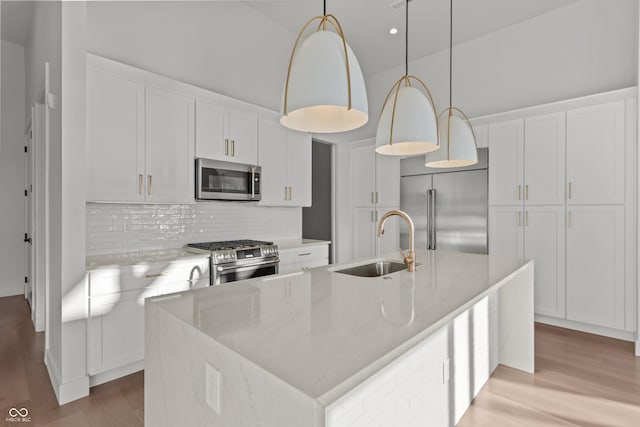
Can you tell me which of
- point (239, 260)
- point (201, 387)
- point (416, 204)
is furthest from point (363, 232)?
point (201, 387)

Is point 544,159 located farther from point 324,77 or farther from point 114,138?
point 114,138

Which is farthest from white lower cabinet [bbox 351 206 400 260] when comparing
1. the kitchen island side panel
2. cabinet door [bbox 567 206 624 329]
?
the kitchen island side panel

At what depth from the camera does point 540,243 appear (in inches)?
137

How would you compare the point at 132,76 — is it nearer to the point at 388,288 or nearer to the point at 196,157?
the point at 196,157

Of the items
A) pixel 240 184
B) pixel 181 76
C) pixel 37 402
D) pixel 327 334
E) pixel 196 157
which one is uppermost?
pixel 181 76

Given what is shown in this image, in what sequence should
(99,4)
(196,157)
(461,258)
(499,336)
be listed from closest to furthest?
(461,258), (499,336), (99,4), (196,157)

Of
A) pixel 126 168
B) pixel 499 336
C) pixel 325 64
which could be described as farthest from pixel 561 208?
pixel 126 168

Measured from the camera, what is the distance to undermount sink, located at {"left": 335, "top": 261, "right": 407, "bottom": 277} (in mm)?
2152

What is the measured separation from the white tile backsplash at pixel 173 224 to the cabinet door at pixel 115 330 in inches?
27.2

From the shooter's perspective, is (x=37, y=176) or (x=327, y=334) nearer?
(x=327, y=334)

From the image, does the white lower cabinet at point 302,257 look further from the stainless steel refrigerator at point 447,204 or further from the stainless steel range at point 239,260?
the stainless steel refrigerator at point 447,204

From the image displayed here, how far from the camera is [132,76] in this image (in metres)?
2.59

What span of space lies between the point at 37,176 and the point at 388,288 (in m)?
3.86

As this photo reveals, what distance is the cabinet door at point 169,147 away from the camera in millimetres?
2736
